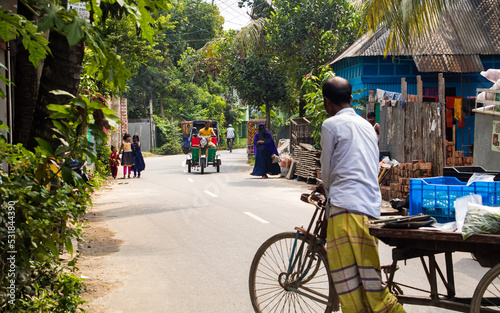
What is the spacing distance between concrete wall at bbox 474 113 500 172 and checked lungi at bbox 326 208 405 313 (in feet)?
29.8

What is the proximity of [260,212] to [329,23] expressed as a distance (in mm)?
15353

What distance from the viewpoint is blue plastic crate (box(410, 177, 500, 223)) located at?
4.27 meters

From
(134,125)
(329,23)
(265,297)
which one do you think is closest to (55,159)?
(265,297)

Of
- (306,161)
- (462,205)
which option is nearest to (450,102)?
(306,161)

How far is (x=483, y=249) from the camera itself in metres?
3.77

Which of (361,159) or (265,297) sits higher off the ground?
(361,159)

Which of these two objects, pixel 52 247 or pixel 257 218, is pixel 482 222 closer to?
pixel 52 247

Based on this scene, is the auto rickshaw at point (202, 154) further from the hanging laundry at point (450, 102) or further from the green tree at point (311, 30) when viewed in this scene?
the hanging laundry at point (450, 102)

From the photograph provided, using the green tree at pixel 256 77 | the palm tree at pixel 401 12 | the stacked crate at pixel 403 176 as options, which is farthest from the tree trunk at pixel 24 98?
the green tree at pixel 256 77

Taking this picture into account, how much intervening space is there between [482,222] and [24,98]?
15.0ft

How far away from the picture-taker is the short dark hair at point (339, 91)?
3.91 meters

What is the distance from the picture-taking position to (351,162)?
374 centimetres

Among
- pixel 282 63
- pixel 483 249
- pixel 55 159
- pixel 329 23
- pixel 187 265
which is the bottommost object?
pixel 187 265

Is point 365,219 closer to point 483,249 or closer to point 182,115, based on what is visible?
point 483,249
